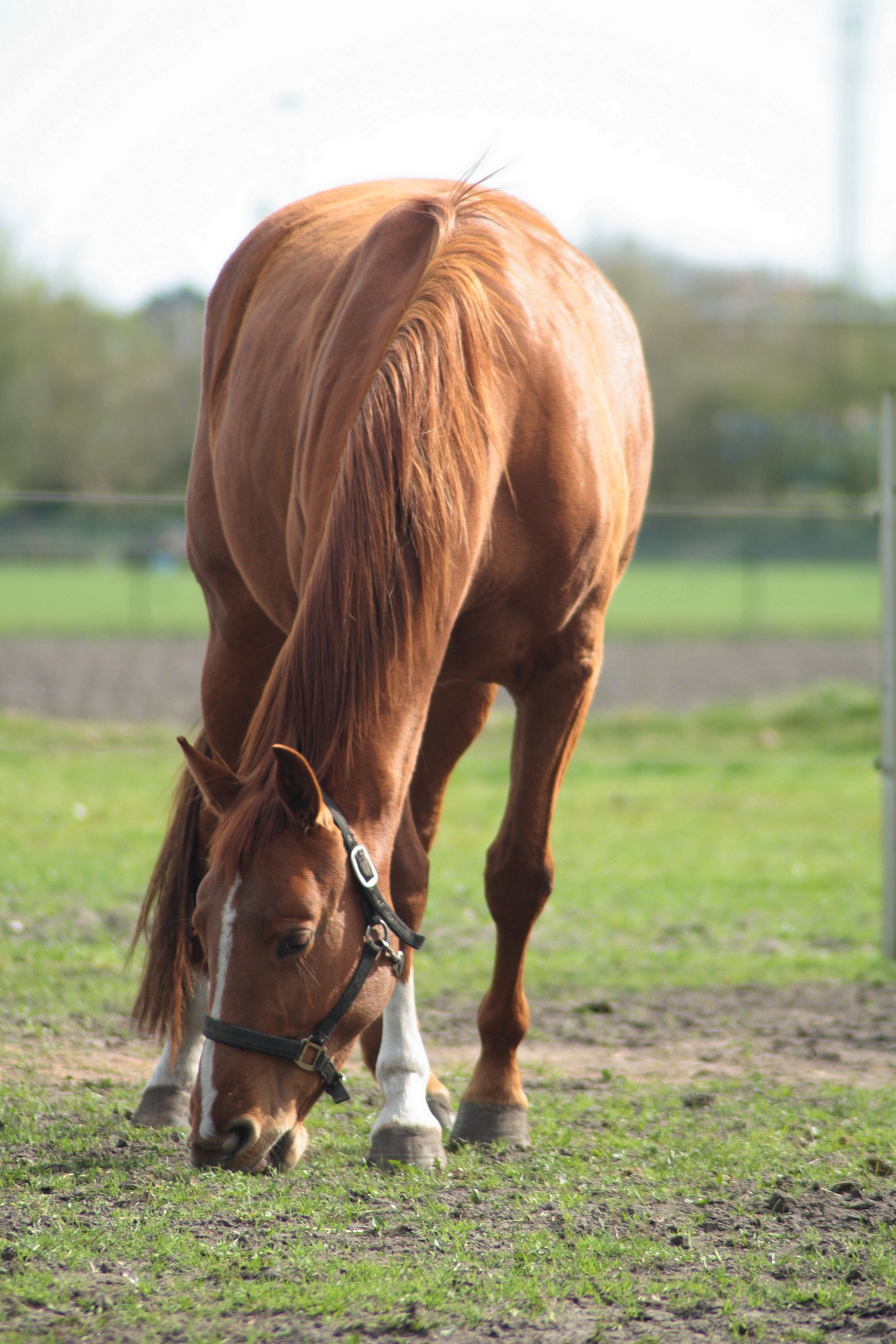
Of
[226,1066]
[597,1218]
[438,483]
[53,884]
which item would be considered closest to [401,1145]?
[597,1218]

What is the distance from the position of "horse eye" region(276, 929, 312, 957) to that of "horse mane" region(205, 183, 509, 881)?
138 mm

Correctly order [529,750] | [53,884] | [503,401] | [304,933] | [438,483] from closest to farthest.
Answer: [304,933] → [438,483] → [503,401] → [529,750] → [53,884]

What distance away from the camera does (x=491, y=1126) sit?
111 inches

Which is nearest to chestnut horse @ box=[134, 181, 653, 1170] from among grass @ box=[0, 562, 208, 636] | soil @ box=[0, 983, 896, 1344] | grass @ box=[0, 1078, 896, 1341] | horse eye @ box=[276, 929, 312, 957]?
horse eye @ box=[276, 929, 312, 957]

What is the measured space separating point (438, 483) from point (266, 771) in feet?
2.00

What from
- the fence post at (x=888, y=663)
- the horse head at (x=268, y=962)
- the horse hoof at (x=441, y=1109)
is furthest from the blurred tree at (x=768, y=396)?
the horse head at (x=268, y=962)

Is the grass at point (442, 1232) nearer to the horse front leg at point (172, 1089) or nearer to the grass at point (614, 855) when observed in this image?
the horse front leg at point (172, 1089)

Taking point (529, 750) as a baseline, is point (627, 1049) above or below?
below

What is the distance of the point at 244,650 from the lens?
3.39m

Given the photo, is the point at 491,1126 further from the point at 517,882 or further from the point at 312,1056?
the point at 312,1056

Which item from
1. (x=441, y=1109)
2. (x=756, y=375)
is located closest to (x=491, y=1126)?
(x=441, y=1109)

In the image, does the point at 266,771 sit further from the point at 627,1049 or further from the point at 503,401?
the point at 627,1049

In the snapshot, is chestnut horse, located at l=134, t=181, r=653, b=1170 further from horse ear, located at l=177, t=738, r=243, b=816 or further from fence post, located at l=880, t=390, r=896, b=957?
fence post, located at l=880, t=390, r=896, b=957

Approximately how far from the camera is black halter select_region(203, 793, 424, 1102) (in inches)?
82.5
